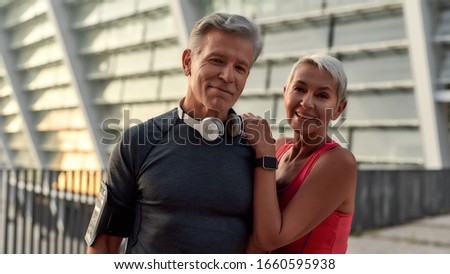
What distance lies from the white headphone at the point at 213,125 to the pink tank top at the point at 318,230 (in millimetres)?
289

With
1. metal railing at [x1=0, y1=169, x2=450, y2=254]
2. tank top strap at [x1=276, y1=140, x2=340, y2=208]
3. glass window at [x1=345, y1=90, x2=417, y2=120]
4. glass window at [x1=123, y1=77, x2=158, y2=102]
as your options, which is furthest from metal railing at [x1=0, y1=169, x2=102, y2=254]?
glass window at [x1=123, y1=77, x2=158, y2=102]

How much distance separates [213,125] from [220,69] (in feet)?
0.57

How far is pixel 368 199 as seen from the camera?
945 cm

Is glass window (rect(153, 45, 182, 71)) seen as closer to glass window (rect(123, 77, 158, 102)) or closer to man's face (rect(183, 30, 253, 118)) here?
glass window (rect(123, 77, 158, 102))

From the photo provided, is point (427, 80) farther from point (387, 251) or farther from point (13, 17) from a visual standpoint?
point (13, 17)

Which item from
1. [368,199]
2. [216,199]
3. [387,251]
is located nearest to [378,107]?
[368,199]

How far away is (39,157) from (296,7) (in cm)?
1760

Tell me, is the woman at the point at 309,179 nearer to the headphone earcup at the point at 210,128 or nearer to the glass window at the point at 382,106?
the headphone earcup at the point at 210,128

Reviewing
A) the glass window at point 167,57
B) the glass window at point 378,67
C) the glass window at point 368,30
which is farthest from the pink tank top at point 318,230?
the glass window at point 167,57

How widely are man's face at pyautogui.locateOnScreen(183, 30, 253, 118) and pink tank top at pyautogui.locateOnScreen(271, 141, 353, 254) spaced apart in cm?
37

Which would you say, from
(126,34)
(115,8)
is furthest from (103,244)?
(115,8)

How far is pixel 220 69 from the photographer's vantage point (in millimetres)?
1878

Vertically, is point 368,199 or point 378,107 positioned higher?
point 378,107

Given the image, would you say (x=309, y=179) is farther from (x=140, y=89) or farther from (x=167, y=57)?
(x=140, y=89)
